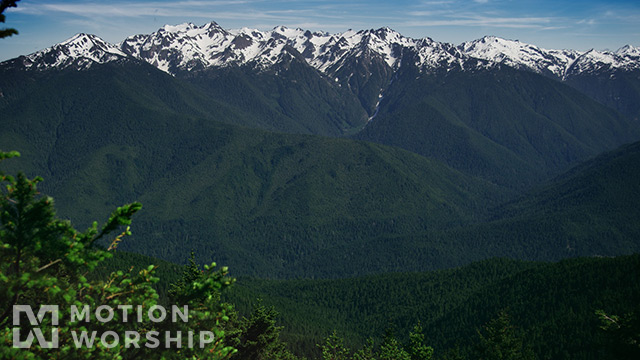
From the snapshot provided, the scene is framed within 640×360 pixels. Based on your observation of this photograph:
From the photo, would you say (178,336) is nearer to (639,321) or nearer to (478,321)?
(639,321)

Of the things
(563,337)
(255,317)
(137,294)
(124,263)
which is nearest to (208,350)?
(137,294)

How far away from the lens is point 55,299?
55.5 feet

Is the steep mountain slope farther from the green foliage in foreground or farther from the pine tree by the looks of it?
the green foliage in foreground

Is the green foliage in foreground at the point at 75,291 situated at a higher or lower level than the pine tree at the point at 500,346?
higher
